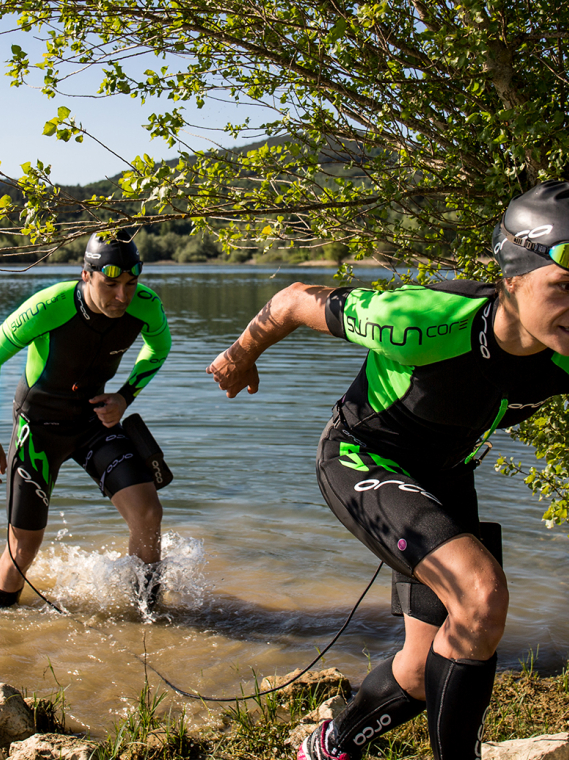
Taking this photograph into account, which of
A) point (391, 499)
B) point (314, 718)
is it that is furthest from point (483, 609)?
point (314, 718)

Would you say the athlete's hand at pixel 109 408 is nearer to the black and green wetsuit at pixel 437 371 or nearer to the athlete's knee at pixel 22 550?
the athlete's knee at pixel 22 550

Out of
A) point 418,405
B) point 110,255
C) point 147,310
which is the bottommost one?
point 418,405

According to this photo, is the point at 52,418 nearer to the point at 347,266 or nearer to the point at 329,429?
the point at 347,266

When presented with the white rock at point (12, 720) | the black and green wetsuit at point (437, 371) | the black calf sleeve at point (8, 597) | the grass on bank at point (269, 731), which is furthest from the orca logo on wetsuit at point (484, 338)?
the black calf sleeve at point (8, 597)

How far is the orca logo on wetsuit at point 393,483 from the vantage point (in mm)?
2637

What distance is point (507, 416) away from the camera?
2910 mm

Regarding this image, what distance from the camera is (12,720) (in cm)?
321

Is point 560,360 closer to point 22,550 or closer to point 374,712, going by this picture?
point 374,712

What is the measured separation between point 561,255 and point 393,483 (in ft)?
3.30

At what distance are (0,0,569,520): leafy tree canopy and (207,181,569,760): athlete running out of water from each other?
0.90m

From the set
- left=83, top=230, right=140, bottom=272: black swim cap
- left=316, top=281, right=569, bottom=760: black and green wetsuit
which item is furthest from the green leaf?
left=316, top=281, right=569, bottom=760: black and green wetsuit

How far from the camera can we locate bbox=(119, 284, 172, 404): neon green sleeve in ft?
17.2

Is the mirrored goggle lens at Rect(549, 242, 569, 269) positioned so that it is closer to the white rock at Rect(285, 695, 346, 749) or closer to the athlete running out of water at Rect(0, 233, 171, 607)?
the white rock at Rect(285, 695, 346, 749)

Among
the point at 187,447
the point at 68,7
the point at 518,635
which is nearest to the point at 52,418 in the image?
the point at 68,7
